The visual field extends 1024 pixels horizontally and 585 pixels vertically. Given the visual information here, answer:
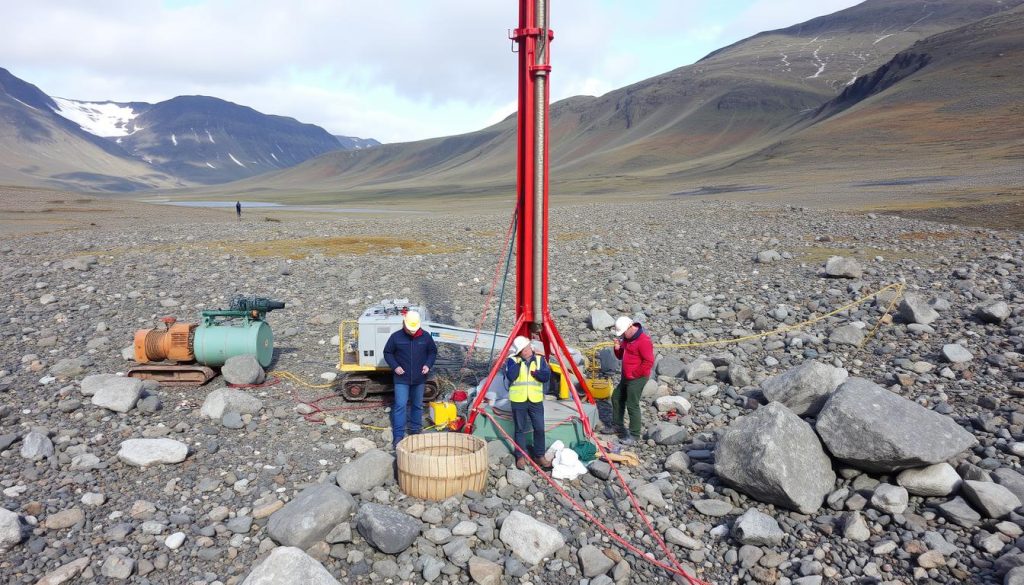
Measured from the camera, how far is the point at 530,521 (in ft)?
20.5

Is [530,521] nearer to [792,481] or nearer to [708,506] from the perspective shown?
[708,506]

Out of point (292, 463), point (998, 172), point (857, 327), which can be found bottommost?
point (292, 463)

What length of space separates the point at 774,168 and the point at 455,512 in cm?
9235

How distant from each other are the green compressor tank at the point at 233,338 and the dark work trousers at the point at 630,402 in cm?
601

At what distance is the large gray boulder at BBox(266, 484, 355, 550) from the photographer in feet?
19.8

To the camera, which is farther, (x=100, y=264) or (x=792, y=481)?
(x=100, y=264)

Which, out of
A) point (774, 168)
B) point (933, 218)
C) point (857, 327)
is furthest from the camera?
point (774, 168)

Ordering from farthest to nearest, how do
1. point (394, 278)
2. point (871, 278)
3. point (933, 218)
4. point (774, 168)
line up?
point (774, 168) → point (933, 218) → point (394, 278) → point (871, 278)

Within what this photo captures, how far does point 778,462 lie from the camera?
6375mm

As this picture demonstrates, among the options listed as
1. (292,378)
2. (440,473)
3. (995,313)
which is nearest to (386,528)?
(440,473)

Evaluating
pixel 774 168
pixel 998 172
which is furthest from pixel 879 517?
pixel 774 168

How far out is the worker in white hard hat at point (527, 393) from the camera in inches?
301

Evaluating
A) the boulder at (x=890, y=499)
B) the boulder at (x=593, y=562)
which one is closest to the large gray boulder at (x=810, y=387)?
the boulder at (x=890, y=499)

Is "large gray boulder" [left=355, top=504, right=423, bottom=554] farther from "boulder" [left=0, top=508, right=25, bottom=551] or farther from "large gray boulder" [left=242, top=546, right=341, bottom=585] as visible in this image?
"boulder" [left=0, top=508, right=25, bottom=551]
